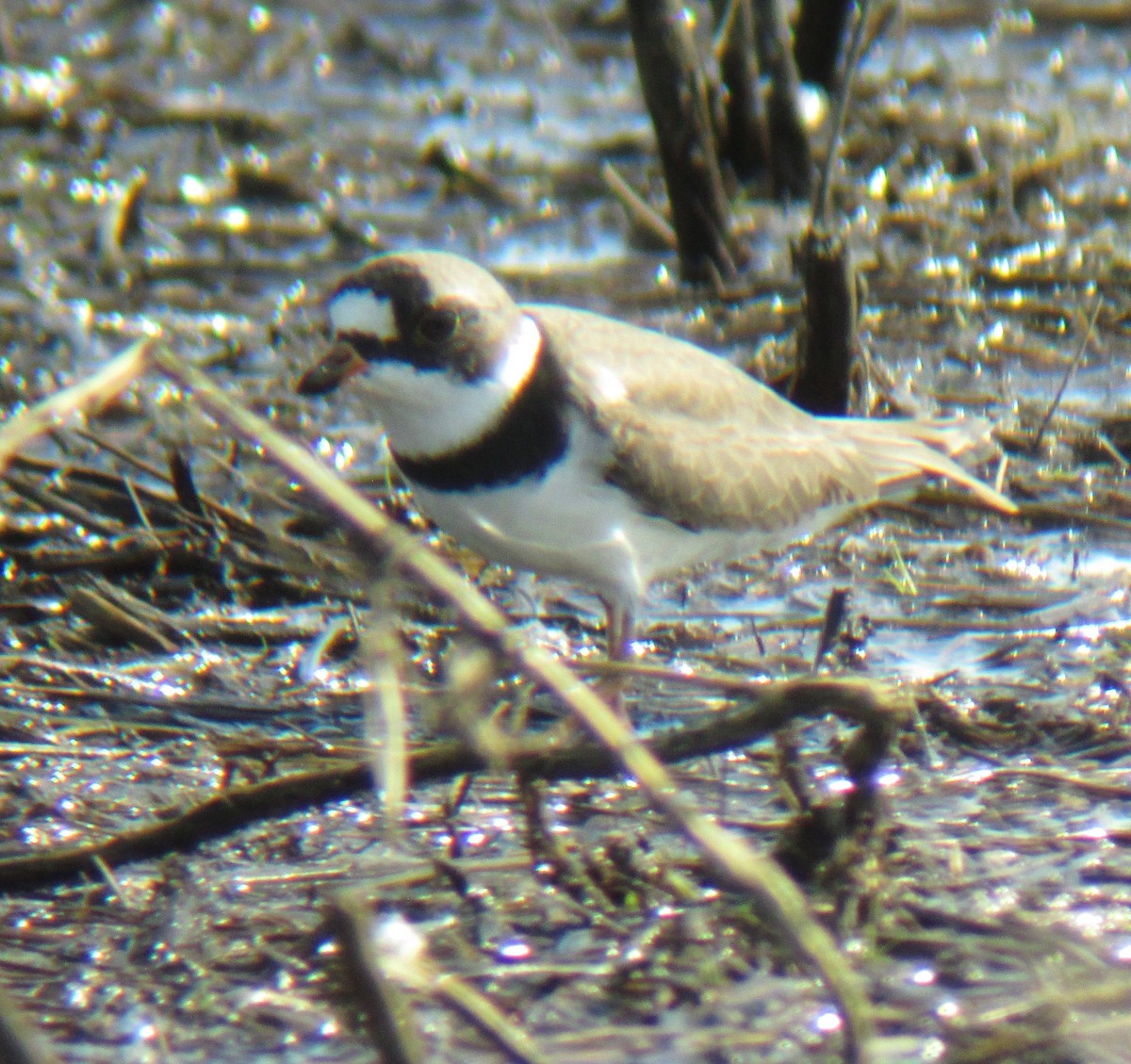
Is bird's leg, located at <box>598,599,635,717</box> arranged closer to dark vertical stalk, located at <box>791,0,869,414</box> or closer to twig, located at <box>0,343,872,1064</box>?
dark vertical stalk, located at <box>791,0,869,414</box>

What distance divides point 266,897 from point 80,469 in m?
1.99

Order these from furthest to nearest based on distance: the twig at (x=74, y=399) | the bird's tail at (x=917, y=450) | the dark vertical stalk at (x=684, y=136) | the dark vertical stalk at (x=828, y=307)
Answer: the dark vertical stalk at (x=684, y=136)
the dark vertical stalk at (x=828, y=307)
the bird's tail at (x=917, y=450)
the twig at (x=74, y=399)

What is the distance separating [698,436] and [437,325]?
0.78 meters

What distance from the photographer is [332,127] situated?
8.16 metres

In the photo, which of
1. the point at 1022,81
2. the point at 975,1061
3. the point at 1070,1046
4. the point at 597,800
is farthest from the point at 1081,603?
the point at 1022,81

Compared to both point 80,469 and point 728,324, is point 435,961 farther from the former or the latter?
point 728,324

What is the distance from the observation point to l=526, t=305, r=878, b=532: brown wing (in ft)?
13.9

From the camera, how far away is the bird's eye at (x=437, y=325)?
4.07 meters

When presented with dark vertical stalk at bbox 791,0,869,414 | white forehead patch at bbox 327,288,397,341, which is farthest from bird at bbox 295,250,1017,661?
dark vertical stalk at bbox 791,0,869,414

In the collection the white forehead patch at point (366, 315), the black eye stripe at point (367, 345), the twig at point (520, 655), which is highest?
the white forehead patch at point (366, 315)

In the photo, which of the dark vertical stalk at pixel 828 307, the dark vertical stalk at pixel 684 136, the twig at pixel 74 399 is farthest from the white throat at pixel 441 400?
the dark vertical stalk at pixel 684 136

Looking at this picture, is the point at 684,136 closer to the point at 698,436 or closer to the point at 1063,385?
the point at 1063,385

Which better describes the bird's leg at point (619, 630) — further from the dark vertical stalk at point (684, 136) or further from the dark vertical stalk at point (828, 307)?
the dark vertical stalk at point (684, 136)

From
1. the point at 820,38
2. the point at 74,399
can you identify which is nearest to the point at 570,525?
the point at 74,399
